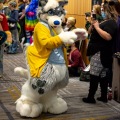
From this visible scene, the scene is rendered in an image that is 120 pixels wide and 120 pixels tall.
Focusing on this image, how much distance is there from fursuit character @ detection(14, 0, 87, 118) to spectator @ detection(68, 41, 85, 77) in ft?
6.34

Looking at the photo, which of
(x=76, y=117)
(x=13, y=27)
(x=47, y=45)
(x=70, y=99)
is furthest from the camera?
(x=13, y=27)

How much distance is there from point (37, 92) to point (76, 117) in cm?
57

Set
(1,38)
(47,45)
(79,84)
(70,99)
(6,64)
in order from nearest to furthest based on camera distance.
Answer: (47,45) → (70,99) → (1,38) → (79,84) → (6,64)

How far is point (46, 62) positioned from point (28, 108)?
549mm

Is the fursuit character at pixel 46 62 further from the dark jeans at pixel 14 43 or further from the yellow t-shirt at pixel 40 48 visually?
the dark jeans at pixel 14 43

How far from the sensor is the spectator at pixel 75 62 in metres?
5.70

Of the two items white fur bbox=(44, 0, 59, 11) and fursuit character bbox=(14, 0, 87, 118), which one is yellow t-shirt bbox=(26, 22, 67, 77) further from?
white fur bbox=(44, 0, 59, 11)

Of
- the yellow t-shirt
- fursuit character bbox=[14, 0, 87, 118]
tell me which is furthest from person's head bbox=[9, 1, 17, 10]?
the yellow t-shirt

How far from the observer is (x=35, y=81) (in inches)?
136

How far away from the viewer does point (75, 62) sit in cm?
569

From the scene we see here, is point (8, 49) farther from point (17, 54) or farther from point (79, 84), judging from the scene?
point (79, 84)

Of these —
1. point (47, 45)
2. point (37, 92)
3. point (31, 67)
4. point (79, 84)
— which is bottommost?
point (79, 84)

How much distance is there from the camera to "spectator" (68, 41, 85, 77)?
5.70 m

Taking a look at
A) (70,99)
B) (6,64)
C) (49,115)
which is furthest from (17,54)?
(49,115)
